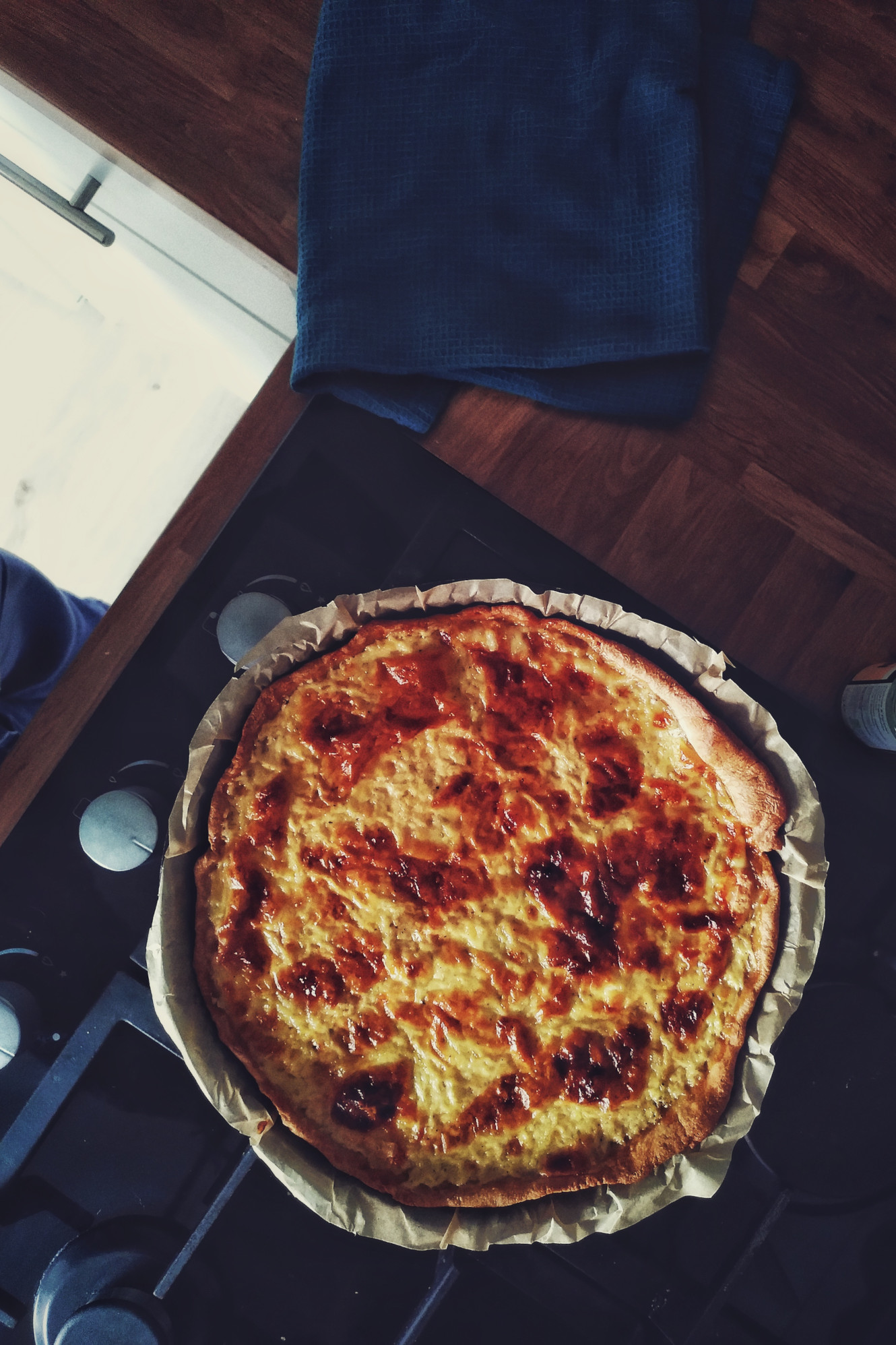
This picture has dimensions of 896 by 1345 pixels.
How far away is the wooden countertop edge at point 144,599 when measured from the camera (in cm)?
139

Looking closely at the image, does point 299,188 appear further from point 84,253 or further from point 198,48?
point 84,253

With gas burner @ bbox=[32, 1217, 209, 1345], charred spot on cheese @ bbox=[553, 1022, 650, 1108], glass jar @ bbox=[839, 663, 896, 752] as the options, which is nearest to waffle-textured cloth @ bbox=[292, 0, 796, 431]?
glass jar @ bbox=[839, 663, 896, 752]

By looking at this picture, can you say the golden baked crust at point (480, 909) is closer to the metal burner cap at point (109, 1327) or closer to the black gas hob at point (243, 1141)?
the black gas hob at point (243, 1141)

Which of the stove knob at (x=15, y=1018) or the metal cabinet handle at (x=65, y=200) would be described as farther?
the metal cabinet handle at (x=65, y=200)

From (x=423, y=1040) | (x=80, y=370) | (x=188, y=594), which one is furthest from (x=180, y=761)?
(x=80, y=370)

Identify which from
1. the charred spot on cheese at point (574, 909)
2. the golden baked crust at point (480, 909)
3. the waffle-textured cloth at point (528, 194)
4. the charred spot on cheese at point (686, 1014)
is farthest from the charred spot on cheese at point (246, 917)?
the waffle-textured cloth at point (528, 194)

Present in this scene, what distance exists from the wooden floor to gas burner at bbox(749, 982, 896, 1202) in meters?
0.61

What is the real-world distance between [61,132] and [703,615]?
1.39 m

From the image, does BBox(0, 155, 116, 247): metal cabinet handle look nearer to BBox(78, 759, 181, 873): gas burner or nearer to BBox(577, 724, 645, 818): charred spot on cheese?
BBox(78, 759, 181, 873): gas burner

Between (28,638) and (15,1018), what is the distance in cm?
76

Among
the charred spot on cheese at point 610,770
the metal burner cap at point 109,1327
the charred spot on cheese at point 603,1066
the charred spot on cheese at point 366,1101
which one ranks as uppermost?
the charred spot on cheese at point 610,770

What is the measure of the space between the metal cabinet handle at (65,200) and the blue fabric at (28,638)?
63 centimetres

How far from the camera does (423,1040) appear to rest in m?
1.32

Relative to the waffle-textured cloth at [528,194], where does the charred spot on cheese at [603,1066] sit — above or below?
below
